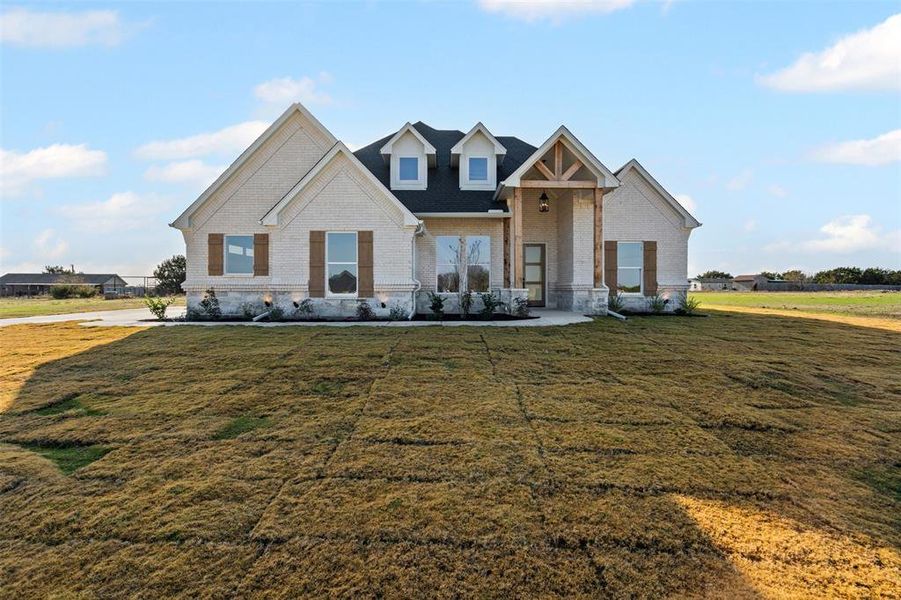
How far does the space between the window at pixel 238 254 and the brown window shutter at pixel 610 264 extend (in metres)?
12.1

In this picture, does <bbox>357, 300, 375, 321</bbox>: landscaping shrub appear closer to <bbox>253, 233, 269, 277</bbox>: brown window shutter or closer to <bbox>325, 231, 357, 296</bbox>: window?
<bbox>325, 231, 357, 296</bbox>: window

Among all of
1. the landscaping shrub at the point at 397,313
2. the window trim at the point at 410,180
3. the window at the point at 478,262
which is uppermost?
the window trim at the point at 410,180

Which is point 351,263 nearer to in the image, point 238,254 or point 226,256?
point 238,254

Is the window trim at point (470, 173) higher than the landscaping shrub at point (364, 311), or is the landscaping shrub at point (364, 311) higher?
the window trim at point (470, 173)

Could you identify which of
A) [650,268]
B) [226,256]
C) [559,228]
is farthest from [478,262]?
[226,256]

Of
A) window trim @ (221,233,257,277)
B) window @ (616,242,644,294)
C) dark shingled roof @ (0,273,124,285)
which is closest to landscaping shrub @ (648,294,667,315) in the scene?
window @ (616,242,644,294)

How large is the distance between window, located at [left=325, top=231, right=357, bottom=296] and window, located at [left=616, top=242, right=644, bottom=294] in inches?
371

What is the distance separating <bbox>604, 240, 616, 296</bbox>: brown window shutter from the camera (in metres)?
16.1

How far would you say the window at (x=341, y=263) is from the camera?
1347 centimetres

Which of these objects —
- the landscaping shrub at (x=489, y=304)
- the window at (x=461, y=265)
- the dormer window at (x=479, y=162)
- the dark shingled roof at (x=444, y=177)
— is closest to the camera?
the landscaping shrub at (x=489, y=304)

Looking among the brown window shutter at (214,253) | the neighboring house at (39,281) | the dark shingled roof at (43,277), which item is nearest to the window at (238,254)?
the brown window shutter at (214,253)

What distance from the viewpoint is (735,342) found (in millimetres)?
9227

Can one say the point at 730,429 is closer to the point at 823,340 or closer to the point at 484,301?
the point at 823,340

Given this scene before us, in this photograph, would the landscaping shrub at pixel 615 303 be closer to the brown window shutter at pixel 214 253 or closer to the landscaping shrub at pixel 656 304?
the landscaping shrub at pixel 656 304
